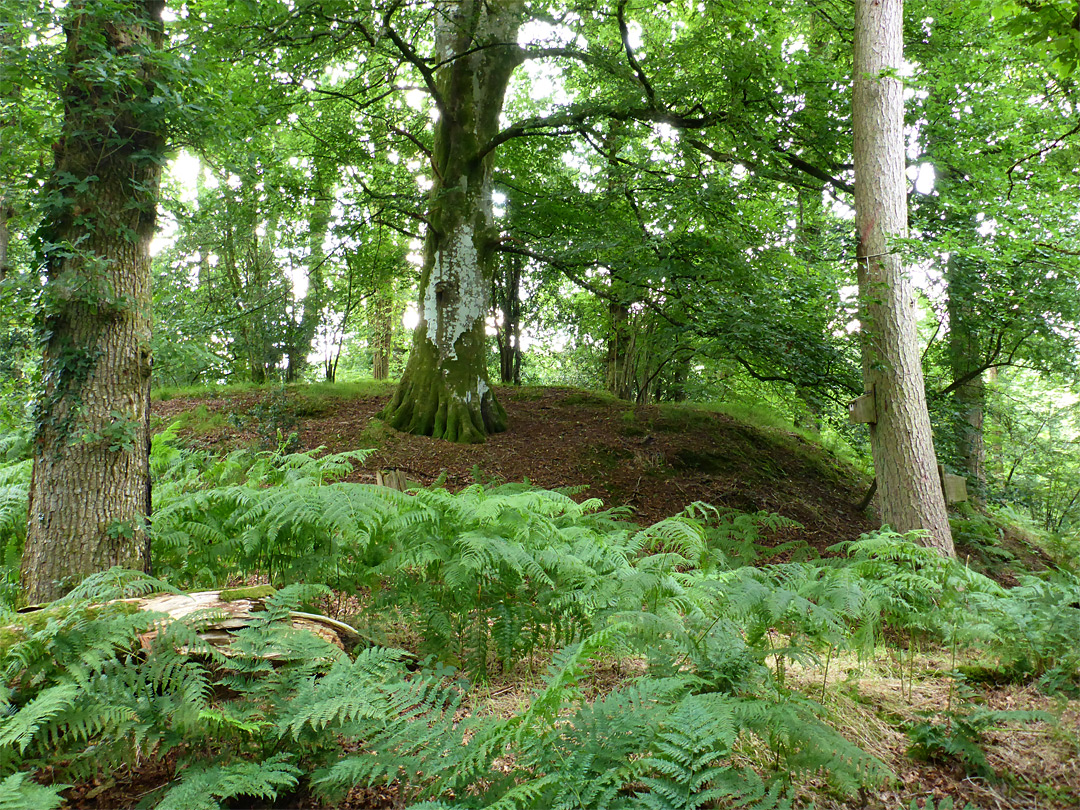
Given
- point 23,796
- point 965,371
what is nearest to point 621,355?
point 965,371

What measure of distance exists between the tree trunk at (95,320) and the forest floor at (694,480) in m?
1.52

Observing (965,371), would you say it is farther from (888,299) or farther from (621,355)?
(621,355)

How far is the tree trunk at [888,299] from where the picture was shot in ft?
18.5

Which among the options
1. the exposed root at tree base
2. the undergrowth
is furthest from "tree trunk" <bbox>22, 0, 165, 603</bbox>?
the exposed root at tree base

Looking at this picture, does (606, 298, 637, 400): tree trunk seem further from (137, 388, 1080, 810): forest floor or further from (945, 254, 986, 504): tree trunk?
(945, 254, 986, 504): tree trunk

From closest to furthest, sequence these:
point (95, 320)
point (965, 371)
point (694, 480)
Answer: point (95, 320) → point (694, 480) → point (965, 371)

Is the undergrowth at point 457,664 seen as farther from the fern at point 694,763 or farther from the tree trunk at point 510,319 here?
the tree trunk at point 510,319

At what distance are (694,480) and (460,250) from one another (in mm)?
4639

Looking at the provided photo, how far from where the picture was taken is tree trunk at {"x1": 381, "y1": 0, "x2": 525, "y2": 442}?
8.36 meters

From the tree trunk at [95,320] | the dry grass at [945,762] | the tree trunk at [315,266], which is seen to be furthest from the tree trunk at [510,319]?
the dry grass at [945,762]

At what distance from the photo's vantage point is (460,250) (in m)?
8.66

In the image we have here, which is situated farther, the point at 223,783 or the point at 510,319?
the point at 510,319

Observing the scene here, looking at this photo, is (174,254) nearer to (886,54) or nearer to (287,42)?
(287,42)

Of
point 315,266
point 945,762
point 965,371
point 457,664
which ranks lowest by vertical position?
point 945,762
